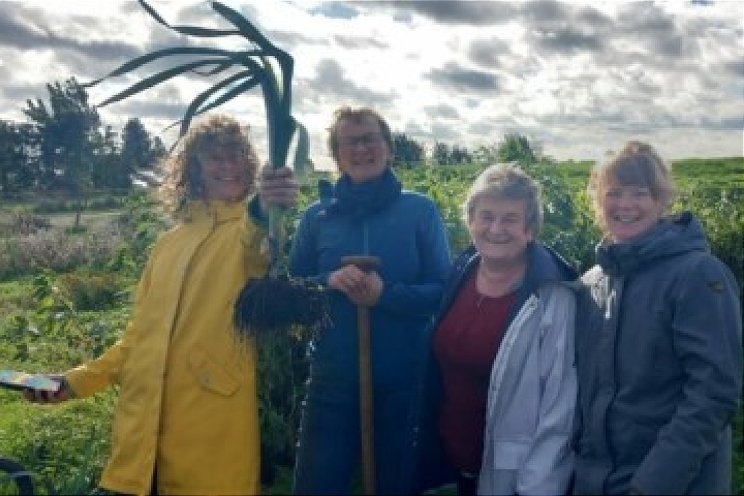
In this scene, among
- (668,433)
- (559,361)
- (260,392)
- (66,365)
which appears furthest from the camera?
(66,365)

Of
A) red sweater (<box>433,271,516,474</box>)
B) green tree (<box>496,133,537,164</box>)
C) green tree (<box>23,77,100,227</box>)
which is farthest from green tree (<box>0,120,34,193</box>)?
red sweater (<box>433,271,516,474</box>)

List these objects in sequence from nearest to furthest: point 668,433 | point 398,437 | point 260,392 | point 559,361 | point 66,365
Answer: point 668,433 < point 559,361 < point 398,437 < point 260,392 < point 66,365

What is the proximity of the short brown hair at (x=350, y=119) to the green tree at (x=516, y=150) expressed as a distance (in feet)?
8.74

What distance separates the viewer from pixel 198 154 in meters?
3.59

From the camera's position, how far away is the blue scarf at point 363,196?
356 centimetres

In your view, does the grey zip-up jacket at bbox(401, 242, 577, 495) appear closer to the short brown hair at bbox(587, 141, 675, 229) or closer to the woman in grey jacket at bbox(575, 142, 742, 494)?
the woman in grey jacket at bbox(575, 142, 742, 494)

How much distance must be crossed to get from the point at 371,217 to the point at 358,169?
0.62 feet

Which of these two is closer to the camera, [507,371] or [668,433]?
[668,433]

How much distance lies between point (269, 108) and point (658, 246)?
157cm

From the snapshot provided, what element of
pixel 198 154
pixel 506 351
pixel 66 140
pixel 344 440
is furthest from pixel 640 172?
pixel 66 140

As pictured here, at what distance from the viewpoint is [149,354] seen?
358 cm

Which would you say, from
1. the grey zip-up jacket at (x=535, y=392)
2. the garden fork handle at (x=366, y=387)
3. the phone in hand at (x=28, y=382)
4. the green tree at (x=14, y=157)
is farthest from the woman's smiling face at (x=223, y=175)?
the green tree at (x=14, y=157)

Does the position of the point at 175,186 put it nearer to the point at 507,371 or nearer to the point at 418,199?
the point at 418,199

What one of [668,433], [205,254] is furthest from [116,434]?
[668,433]
